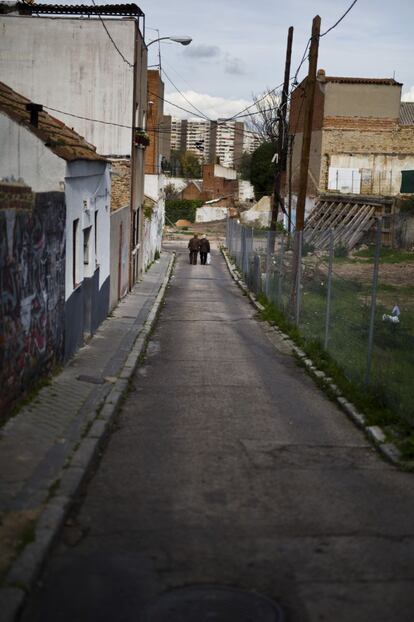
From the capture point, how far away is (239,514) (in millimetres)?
6402

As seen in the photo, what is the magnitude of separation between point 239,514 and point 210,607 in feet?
5.15

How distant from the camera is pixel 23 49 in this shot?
24906 mm

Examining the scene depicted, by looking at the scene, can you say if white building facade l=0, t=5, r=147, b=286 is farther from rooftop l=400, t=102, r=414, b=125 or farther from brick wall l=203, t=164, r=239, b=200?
brick wall l=203, t=164, r=239, b=200

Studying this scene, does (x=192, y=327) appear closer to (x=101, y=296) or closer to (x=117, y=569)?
(x=101, y=296)

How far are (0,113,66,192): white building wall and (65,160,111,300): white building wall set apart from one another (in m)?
0.32

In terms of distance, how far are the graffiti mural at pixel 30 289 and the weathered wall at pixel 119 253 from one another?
859 cm

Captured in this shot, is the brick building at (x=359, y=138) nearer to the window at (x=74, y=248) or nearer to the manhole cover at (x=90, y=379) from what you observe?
the window at (x=74, y=248)

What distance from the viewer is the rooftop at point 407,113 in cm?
6809

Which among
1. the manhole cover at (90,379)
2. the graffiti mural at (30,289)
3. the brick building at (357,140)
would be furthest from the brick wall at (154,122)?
the manhole cover at (90,379)

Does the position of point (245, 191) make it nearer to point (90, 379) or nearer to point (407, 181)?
point (407, 181)

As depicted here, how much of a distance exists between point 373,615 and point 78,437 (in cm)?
420

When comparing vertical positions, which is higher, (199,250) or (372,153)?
(372,153)

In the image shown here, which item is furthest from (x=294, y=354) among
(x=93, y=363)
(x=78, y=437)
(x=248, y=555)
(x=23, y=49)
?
(x=23, y=49)

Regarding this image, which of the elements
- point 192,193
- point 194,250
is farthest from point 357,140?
point 192,193
